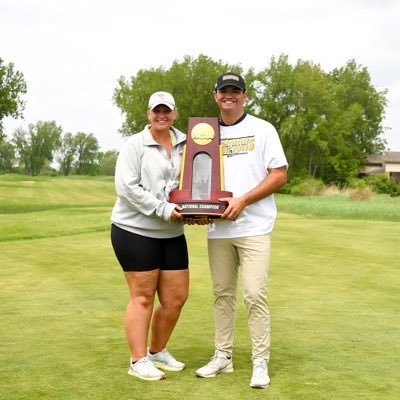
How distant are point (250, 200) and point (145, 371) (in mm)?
1274

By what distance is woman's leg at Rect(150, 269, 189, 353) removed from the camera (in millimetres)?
4679

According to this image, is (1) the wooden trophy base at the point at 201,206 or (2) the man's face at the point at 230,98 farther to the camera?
(2) the man's face at the point at 230,98

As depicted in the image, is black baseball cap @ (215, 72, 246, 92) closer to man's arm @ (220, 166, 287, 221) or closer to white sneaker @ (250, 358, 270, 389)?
man's arm @ (220, 166, 287, 221)

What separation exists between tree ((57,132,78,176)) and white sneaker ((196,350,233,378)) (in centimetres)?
14145

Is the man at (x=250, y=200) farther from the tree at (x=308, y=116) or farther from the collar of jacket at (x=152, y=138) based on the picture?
the tree at (x=308, y=116)

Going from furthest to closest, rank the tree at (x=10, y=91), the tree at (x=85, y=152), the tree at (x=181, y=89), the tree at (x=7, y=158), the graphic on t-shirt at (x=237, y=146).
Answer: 1. the tree at (x=85, y=152)
2. the tree at (x=7, y=158)
3. the tree at (x=181, y=89)
4. the tree at (x=10, y=91)
5. the graphic on t-shirt at (x=237, y=146)

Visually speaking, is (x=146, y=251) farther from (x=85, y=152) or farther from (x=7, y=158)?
(x=85, y=152)

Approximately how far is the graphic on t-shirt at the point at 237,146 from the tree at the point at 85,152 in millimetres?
140556

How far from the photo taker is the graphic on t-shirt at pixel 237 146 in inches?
178

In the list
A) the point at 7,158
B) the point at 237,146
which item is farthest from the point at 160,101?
the point at 7,158

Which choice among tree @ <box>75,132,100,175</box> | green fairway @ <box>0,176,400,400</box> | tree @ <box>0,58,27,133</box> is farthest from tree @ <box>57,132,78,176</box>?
green fairway @ <box>0,176,400,400</box>

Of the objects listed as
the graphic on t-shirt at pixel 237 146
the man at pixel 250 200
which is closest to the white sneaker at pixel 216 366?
the man at pixel 250 200

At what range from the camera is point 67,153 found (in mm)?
145000

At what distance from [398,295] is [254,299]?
4096 millimetres
